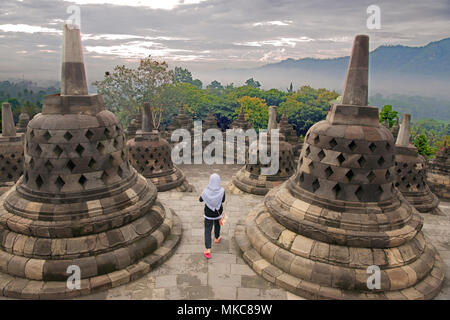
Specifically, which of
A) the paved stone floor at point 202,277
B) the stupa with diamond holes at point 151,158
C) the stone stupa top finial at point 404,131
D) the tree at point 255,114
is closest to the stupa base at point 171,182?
the stupa with diamond holes at point 151,158

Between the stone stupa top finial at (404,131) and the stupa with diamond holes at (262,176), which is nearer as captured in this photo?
the stone stupa top finial at (404,131)

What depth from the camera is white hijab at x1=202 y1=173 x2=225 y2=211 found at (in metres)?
5.98

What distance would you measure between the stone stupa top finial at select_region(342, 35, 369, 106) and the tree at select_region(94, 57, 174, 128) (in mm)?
33637

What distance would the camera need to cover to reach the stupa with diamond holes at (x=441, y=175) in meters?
18.5

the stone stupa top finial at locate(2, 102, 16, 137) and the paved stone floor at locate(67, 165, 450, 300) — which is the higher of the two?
the stone stupa top finial at locate(2, 102, 16, 137)

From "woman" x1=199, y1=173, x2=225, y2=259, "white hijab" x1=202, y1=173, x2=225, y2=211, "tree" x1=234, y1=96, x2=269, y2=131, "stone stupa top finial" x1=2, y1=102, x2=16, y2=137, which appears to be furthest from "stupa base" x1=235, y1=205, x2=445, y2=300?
"tree" x1=234, y1=96, x2=269, y2=131

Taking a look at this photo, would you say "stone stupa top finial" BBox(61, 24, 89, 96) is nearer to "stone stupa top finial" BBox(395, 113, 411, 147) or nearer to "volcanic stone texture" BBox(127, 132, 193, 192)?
"volcanic stone texture" BBox(127, 132, 193, 192)

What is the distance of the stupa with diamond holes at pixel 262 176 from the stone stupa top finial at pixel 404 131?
4.38 m

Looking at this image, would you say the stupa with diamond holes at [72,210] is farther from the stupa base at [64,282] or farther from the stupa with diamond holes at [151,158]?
the stupa with diamond holes at [151,158]

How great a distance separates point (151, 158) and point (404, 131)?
10.4 metres

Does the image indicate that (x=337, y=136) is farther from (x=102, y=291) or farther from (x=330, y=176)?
(x=102, y=291)

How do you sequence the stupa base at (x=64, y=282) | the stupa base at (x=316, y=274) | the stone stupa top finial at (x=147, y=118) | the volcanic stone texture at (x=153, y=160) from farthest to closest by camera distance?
the stone stupa top finial at (x=147, y=118) < the volcanic stone texture at (x=153, y=160) < the stupa base at (x=316, y=274) < the stupa base at (x=64, y=282)

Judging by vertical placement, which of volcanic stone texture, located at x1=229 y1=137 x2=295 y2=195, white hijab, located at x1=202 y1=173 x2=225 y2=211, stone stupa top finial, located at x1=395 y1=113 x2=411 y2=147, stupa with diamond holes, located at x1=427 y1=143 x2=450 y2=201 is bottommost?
stupa with diamond holes, located at x1=427 y1=143 x2=450 y2=201

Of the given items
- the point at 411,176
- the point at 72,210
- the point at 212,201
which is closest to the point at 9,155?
the point at 72,210
